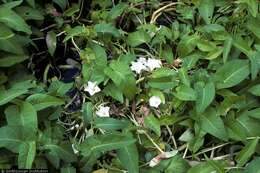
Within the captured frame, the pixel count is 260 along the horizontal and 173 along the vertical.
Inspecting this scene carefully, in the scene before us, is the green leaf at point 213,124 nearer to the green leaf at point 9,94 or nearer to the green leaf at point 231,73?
the green leaf at point 231,73

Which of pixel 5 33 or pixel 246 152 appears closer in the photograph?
pixel 246 152

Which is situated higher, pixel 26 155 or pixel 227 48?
pixel 227 48

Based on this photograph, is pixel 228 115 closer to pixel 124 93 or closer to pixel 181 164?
pixel 181 164

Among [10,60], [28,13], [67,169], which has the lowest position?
[67,169]

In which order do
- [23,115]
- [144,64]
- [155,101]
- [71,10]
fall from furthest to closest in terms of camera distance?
[71,10], [144,64], [155,101], [23,115]

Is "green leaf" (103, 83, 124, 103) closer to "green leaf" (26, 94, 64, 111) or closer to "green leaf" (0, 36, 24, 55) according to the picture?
"green leaf" (26, 94, 64, 111)

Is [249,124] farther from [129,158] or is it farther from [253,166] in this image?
[129,158]

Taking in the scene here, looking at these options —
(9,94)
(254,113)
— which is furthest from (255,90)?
(9,94)

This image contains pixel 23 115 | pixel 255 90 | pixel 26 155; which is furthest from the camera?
pixel 255 90
